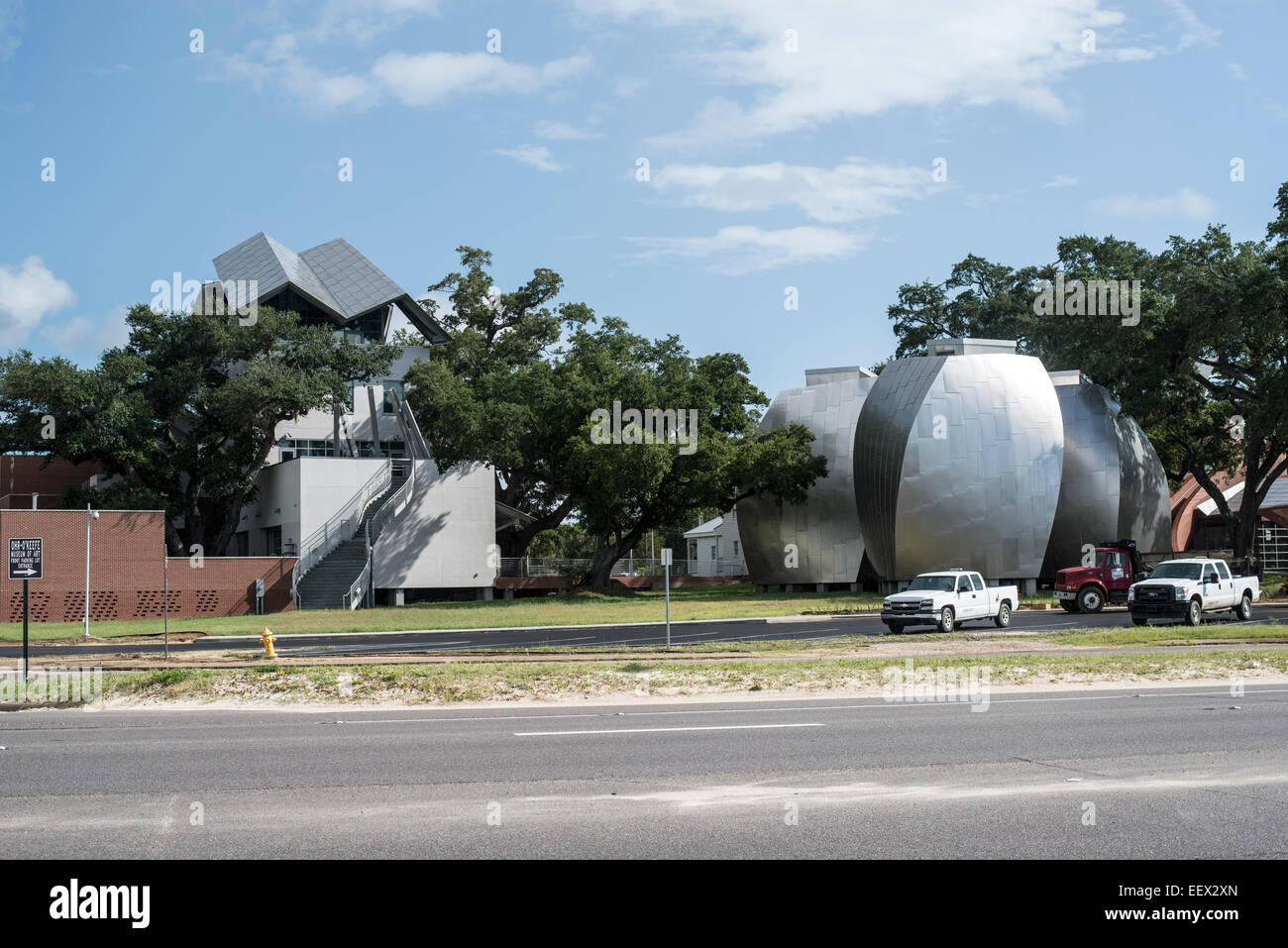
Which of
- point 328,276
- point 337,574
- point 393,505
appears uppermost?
point 328,276

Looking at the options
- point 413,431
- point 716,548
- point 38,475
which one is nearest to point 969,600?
point 413,431

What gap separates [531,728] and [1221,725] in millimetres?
7840

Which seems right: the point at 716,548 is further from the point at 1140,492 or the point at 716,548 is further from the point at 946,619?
the point at 946,619

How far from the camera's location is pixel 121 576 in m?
43.8

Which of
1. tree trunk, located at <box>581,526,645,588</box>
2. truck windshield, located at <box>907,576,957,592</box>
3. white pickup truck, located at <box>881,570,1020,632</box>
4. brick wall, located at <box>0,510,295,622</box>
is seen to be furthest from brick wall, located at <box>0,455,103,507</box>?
white pickup truck, located at <box>881,570,1020,632</box>

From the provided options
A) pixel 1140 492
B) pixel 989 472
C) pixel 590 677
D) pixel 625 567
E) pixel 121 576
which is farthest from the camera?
pixel 625 567

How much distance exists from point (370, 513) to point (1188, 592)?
35.1 m

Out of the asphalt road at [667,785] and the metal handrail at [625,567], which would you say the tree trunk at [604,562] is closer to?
the metal handrail at [625,567]

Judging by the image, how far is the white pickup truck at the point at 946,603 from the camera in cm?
2983

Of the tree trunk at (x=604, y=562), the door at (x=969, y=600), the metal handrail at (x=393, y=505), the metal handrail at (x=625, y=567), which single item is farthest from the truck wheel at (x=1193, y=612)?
the metal handrail at (x=393, y=505)

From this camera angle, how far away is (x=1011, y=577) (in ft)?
170

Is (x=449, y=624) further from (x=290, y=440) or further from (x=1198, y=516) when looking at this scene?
(x=1198, y=516)

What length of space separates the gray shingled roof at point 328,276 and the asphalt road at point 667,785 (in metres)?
60.1

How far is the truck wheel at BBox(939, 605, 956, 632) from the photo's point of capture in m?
29.9
